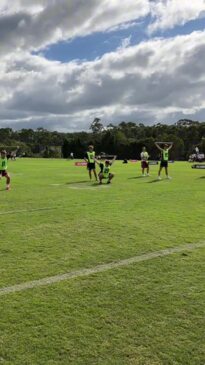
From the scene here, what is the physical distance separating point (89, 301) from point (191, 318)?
1.18 metres

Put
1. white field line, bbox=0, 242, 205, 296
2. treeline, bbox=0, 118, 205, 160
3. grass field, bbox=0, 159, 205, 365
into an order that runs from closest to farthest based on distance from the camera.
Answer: grass field, bbox=0, 159, 205, 365 < white field line, bbox=0, 242, 205, 296 < treeline, bbox=0, 118, 205, 160

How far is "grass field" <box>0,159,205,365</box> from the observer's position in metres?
3.94

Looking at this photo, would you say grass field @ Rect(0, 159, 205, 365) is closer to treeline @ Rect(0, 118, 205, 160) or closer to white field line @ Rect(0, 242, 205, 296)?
white field line @ Rect(0, 242, 205, 296)

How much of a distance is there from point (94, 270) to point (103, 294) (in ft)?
3.14

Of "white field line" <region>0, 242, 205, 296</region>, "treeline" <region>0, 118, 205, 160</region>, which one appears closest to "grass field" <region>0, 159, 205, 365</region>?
"white field line" <region>0, 242, 205, 296</region>

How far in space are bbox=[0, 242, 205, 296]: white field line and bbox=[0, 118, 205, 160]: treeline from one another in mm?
75346

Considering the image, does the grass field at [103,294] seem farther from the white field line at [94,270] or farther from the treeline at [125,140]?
the treeline at [125,140]

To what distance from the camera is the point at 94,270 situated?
20.3 feet

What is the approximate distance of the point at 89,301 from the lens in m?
5.04

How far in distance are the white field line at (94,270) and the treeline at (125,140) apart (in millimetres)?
75346

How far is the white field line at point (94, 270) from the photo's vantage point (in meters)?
5.47

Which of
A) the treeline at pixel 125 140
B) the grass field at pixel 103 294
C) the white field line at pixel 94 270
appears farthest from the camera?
the treeline at pixel 125 140

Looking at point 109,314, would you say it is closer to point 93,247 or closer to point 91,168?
point 93,247

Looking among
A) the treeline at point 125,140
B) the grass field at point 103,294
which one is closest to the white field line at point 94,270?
the grass field at point 103,294
